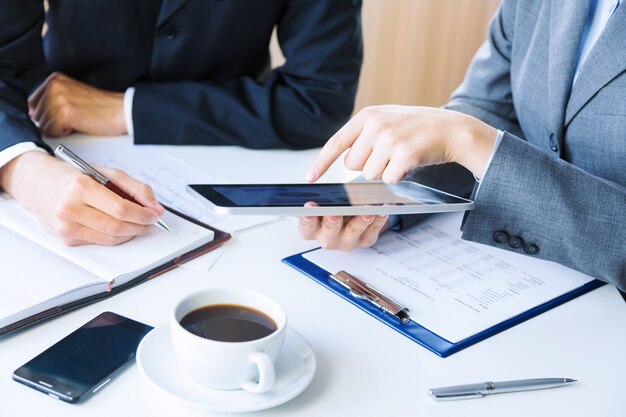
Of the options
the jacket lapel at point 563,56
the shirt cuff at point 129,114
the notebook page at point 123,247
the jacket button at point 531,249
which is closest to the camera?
the notebook page at point 123,247

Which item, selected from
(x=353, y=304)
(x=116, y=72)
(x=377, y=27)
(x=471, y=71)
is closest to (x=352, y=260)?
(x=353, y=304)

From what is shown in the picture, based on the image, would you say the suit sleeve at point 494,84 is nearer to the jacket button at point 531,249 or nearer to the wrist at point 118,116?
the jacket button at point 531,249

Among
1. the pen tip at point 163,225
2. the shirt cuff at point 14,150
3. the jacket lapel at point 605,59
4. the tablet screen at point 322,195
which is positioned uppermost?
the jacket lapel at point 605,59

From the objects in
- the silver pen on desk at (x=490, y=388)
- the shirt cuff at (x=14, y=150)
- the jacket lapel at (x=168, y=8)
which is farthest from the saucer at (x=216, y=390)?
the jacket lapel at (x=168, y=8)

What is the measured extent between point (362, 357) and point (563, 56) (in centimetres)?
68

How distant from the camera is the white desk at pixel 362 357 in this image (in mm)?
701

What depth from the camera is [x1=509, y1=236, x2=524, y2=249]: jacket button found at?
102cm

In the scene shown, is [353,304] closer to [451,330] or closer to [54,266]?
[451,330]

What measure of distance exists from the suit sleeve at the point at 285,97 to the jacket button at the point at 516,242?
55 centimetres

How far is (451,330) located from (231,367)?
11.8 inches

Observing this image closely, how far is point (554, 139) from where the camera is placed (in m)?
1.22

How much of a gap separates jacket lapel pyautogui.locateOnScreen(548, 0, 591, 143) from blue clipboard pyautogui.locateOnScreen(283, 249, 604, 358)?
1.06 ft

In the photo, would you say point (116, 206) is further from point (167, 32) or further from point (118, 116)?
point (167, 32)

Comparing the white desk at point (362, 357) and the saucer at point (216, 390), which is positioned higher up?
the saucer at point (216, 390)
